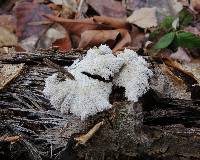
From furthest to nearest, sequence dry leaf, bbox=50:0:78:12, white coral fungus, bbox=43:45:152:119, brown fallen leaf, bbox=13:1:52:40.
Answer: dry leaf, bbox=50:0:78:12, brown fallen leaf, bbox=13:1:52:40, white coral fungus, bbox=43:45:152:119

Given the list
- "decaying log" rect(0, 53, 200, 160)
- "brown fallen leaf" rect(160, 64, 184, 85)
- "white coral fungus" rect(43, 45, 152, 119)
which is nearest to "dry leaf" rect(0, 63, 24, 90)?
"decaying log" rect(0, 53, 200, 160)

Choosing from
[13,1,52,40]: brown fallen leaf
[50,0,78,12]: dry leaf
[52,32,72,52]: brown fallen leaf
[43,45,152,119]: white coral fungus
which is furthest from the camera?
[50,0,78,12]: dry leaf

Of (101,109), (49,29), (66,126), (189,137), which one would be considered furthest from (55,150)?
(49,29)

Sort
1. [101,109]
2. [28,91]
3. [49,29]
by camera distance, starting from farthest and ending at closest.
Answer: [49,29] → [28,91] → [101,109]

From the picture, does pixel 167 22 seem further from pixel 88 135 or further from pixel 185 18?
pixel 88 135

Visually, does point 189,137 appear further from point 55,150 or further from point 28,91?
point 28,91

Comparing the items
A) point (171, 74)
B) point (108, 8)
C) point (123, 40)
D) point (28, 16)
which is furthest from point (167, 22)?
point (28, 16)

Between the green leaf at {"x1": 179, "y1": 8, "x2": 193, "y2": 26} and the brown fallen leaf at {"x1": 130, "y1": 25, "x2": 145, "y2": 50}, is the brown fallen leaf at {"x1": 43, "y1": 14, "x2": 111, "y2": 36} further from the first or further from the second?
the green leaf at {"x1": 179, "y1": 8, "x2": 193, "y2": 26}
